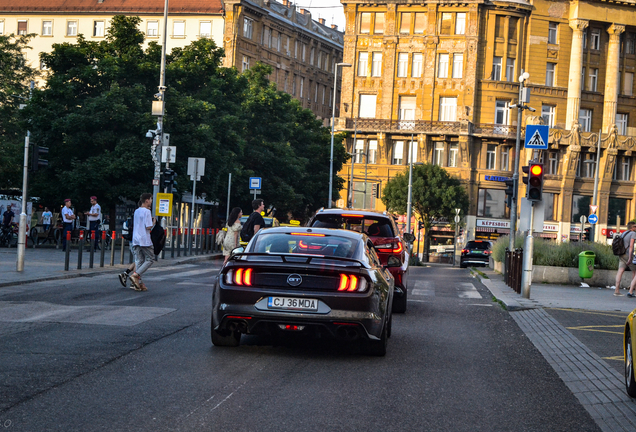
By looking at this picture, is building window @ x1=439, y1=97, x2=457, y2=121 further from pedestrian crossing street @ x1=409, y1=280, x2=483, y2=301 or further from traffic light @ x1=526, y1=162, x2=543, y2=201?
traffic light @ x1=526, y1=162, x2=543, y2=201

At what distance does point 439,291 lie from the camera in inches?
822

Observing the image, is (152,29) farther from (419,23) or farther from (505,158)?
(505,158)

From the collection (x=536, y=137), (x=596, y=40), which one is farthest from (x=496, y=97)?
(x=536, y=137)

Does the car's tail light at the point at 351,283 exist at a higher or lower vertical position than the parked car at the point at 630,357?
higher

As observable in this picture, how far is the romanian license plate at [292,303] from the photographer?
8.52 meters

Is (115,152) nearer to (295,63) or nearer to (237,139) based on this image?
(237,139)

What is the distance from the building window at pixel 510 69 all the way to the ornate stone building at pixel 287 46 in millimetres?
20775

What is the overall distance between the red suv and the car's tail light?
199 inches

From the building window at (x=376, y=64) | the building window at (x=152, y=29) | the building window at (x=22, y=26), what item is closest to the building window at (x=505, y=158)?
the building window at (x=376, y=64)

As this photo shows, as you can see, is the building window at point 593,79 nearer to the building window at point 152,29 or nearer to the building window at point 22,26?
the building window at point 152,29

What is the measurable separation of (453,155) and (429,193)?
21.8ft

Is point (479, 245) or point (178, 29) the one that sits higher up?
point (178, 29)

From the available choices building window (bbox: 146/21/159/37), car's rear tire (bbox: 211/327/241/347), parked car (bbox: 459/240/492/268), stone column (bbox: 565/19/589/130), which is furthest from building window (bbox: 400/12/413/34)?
car's rear tire (bbox: 211/327/241/347)

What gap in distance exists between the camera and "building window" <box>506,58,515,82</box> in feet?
236
